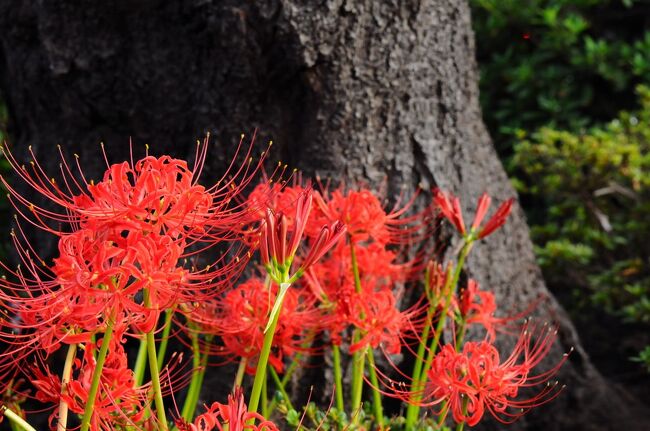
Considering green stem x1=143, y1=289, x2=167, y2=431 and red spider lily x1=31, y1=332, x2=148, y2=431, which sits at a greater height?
green stem x1=143, y1=289, x2=167, y2=431

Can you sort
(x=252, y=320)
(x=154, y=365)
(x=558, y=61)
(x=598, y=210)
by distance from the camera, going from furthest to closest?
(x=558, y=61)
(x=598, y=210)
(x=252, y=320)
(x=154, y=365)

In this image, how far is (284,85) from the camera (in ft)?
9.12

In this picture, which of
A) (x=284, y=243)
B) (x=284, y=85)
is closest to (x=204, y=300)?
(x=284, y=243)

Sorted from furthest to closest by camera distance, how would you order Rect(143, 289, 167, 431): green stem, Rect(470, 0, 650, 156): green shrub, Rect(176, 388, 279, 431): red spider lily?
Rect(470, 0, 650, 156): green shrub
Rect(143, 289, 167, 431): green stem
Rect(176, 388, 279, 431): red spider lily

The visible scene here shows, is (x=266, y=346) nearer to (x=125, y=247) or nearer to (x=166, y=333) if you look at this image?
(x=125, y=247)

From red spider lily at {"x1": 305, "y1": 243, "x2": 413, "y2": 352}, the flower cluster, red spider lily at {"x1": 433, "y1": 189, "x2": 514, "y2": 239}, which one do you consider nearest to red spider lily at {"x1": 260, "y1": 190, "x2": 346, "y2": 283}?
the flower cluster

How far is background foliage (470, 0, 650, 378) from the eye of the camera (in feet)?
13.0

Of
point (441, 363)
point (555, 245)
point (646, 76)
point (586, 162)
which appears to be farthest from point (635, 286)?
point (441, 363)

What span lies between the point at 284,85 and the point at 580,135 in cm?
229

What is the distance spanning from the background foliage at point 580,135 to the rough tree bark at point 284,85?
3.13ft

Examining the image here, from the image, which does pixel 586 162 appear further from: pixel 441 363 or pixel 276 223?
pixel 276 223

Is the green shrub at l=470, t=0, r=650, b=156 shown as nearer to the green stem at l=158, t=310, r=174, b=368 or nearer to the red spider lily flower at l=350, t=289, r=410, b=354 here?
the red spider lily flower at l=350, t=289, r=410, b=354

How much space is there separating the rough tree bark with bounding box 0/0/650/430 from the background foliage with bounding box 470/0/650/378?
3.13 ft

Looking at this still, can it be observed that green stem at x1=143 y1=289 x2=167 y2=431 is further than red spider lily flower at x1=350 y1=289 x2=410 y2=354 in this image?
No
